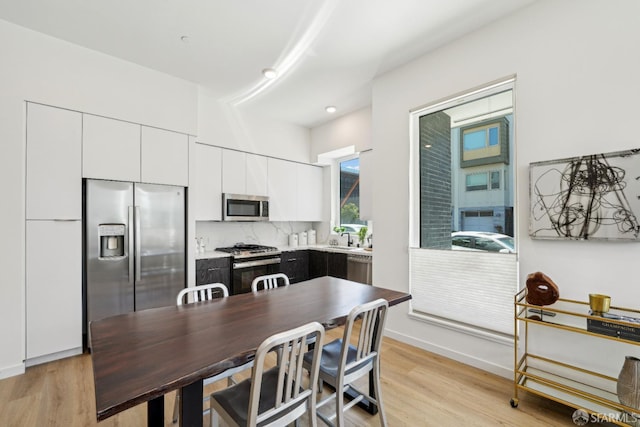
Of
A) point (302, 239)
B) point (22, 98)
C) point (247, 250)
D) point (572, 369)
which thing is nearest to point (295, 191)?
point (302, 239)

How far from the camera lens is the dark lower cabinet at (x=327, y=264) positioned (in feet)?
13.8

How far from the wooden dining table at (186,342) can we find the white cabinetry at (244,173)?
96.3 inches

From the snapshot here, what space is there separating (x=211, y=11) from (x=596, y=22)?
2797 mm

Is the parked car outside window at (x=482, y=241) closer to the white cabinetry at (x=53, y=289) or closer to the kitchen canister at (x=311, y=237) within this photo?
the kitchen canister at (x=311, y=237)

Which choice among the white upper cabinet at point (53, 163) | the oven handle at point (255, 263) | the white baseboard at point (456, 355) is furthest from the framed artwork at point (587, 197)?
the white upper cabinet at point (53, 163)

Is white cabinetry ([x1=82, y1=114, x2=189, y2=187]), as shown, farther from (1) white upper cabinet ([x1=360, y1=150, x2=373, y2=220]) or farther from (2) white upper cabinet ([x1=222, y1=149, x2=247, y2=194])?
(1) white upper cabinet ([x1=360, y1=150, x2=373, y2=220])

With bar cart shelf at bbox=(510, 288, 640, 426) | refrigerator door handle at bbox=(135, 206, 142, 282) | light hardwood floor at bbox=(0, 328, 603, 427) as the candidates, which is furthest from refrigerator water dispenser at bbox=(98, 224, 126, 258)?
bar cart shelf at bbox=(510, 288, 640, 426)

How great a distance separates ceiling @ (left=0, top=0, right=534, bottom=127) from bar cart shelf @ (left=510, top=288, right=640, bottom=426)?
7.49ft

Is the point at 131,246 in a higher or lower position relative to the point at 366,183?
lower

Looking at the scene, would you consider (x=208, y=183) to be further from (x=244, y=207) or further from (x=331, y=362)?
(x=331, y=362)

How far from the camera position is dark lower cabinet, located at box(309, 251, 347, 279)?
4.19m

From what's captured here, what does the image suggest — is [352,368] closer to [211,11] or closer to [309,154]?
[211,11]

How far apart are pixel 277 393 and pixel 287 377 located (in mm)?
72

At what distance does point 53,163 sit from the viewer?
2664mm
